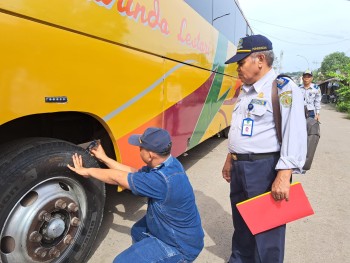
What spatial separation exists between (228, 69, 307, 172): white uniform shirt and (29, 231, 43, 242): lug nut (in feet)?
4.65

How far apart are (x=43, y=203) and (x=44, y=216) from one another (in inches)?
3.6

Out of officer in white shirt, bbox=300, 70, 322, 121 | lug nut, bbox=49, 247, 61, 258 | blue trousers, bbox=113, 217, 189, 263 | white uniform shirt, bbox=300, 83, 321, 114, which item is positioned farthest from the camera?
white uniform shirt, bbox=300, 83, 321, 114

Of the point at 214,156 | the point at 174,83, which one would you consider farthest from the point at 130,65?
the point at 214,156

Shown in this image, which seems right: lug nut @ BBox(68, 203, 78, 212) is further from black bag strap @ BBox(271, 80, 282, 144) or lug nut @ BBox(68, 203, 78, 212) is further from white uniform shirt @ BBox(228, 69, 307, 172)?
black bag strap @ BBox(271, 80, 282, 144)

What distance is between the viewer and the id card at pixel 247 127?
215 cm

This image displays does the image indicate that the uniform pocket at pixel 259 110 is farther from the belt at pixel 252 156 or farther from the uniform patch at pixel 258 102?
the belt at pixel 252 156

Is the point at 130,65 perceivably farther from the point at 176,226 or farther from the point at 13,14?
the point at 176,226

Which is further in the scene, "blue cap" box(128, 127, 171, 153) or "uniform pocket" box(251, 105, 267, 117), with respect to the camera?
"uniform pocket" box(251, 105, 267, 117)

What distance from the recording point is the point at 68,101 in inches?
79.2

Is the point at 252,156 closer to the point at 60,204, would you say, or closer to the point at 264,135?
the point at 264,135

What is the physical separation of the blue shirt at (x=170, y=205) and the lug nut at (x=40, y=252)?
2.30ft

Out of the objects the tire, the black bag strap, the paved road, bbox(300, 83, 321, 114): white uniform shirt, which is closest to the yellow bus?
the tire

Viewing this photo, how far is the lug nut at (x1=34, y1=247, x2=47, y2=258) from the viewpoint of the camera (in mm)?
1987

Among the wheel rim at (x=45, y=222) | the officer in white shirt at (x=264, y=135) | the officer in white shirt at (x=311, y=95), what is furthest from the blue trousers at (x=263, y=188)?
the officer in white shirt at (x=311, y=95)
